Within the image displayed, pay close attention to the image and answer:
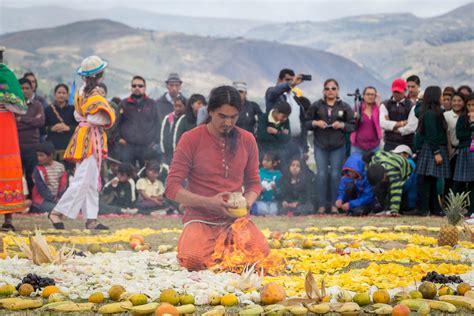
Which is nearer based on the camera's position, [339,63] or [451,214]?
[451,214]

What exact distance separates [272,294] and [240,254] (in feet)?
5.40

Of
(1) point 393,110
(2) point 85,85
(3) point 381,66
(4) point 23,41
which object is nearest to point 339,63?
(3) point 381,66

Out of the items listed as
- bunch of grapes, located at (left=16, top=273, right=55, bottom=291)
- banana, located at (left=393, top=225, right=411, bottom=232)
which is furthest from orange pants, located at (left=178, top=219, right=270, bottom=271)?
banana, located at (left=393, top=225, right=411, bottom=232)

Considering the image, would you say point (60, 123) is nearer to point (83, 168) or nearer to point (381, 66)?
point (83, 168)

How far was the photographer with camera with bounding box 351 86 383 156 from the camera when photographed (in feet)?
50.8

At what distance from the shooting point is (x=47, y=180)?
15305 mm

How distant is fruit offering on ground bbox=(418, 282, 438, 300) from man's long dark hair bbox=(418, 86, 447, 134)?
8190 mm

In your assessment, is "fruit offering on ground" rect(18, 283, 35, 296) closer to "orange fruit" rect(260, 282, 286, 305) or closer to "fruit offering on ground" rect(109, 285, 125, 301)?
"fruit offering on ground" rect(109, 285, 125, 301)

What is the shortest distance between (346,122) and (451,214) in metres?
5.59

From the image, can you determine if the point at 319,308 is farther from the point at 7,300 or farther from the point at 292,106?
the point at 292,106

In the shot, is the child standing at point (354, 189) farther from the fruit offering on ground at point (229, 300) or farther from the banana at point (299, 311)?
the banana at point (299, 311)

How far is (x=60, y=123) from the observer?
16.2 metres

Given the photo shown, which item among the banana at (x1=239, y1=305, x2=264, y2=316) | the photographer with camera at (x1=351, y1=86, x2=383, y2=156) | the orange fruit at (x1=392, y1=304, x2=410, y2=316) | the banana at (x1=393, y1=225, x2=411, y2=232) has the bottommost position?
the banana at (x1=393, y1=225, x2=411, y2=232)

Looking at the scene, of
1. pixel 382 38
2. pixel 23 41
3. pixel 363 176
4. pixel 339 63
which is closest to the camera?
pixel 363 176
